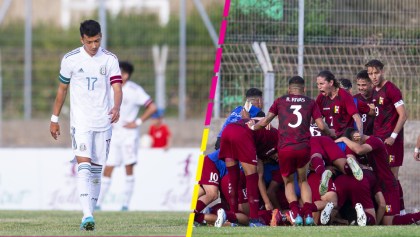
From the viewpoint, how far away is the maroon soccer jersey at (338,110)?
50.5 feet

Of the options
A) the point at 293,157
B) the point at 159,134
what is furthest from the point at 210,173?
the point at 159,134

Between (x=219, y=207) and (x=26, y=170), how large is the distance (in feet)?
30.5

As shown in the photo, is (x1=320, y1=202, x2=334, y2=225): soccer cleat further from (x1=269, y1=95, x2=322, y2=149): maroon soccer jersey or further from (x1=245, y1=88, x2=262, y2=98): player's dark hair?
(x1=245, y1=88, x2=262, y2=98): player's dark hair

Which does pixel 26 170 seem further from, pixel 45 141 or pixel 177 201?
pixel 45 141

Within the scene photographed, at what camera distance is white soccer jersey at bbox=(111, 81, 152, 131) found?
21484mm

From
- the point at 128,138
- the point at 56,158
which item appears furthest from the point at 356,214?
the point at 56,158

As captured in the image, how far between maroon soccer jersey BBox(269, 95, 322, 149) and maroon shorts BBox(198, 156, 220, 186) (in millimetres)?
1427

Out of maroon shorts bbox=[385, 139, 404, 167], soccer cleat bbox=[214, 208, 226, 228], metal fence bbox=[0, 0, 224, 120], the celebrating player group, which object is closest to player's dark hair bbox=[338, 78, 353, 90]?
the celebrating player group

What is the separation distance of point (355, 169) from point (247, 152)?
4.62ft

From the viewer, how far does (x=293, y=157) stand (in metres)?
14.4

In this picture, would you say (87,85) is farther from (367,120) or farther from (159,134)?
(159,134)

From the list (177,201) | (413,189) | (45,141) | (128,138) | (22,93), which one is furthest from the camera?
(45,141)

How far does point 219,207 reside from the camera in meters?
15.4

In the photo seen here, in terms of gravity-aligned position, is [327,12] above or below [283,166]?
above
